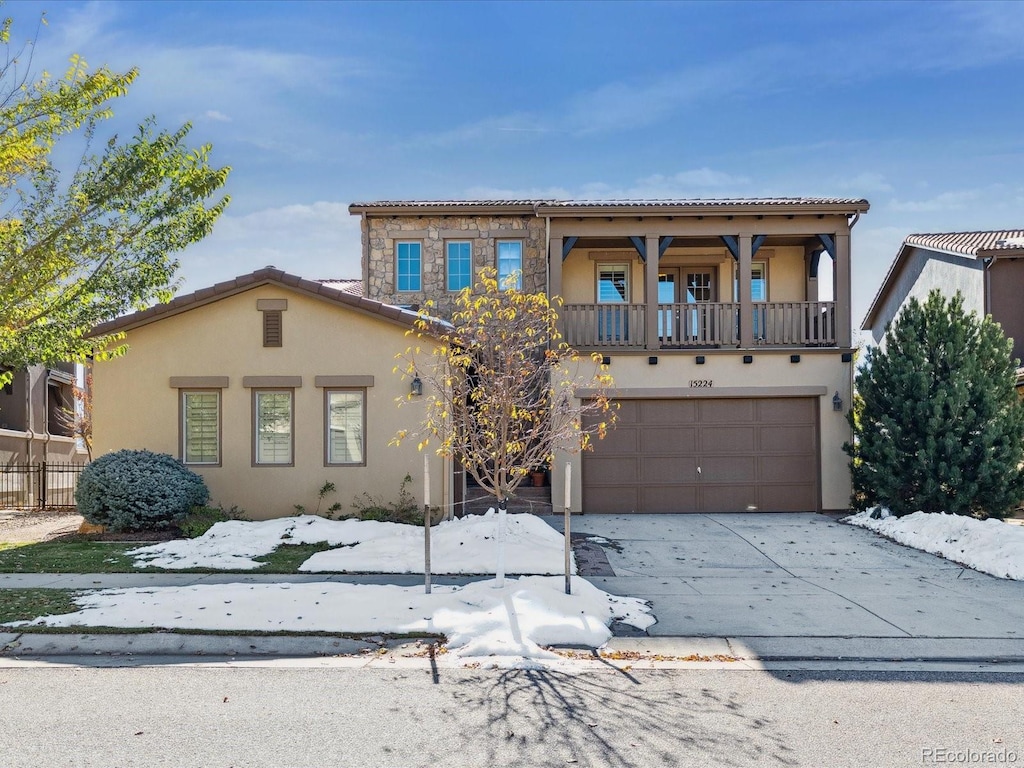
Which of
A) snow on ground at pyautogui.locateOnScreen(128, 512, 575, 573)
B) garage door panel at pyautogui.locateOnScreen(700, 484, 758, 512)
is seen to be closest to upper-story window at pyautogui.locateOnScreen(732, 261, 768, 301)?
garage door panel at pyautogui.locateOnScreen(700, 484, 758, 512)

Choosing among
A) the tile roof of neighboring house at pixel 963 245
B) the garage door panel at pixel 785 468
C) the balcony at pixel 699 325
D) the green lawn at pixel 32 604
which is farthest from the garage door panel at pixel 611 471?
the tile roof of neighboring house at pixel 963 245

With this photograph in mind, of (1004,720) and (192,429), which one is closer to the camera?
(1004,720)

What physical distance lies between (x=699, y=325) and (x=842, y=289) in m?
2.91

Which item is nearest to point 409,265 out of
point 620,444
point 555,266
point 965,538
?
point 555,266

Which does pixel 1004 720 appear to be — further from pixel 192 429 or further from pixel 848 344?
pixel 192 429

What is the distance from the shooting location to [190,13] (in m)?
11.5

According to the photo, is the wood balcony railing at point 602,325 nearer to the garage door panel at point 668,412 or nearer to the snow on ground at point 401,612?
the garage door panel at point 668,412

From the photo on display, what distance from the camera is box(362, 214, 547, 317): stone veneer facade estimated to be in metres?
17.4

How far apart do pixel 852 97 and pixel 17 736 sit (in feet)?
54.3

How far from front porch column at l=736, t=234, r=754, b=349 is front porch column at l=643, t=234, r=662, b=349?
1.71 metres

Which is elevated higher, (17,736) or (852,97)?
(852,97)

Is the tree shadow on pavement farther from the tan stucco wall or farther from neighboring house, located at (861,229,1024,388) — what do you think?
neighboring house, located at (861,229,1024,388)

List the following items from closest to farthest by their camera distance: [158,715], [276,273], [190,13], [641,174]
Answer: [158,715] < [190,13] < [276,273] < [641,174]

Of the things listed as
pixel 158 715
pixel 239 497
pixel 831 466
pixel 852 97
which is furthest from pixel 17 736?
pixel 852 97
